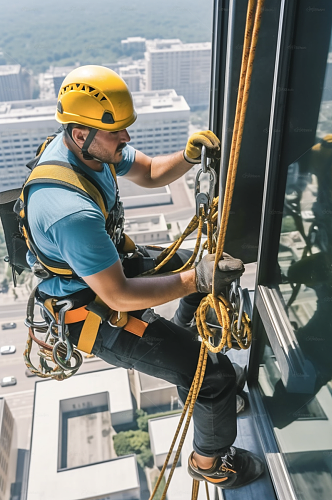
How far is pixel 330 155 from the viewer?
123 centimetres

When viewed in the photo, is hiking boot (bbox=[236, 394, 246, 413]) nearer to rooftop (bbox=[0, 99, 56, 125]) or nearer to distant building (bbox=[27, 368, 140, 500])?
distant building (bbox=[27, 368, 140, 500])

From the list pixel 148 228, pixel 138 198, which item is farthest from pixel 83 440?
pixel 138 198

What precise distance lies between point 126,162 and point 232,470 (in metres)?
1.58

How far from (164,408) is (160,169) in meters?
5.94

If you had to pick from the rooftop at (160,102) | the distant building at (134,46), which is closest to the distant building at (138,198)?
the rooftop at (160,102)

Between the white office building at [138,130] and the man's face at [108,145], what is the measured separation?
10.4ft

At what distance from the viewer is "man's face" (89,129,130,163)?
5.26 feet

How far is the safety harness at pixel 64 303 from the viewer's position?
157 cm

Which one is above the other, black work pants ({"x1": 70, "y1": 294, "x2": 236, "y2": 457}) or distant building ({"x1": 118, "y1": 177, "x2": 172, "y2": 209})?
black work pants ({"x1": 70, "y1": 294, "x2": 236, "y2": 457})

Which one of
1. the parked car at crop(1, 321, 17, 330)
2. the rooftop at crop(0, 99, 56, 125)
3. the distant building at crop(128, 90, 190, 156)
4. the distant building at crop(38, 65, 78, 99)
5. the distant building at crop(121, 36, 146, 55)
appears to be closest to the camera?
the distant building at crop(128, 90, 190, 156)

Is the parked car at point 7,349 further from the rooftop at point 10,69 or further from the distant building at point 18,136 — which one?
the rooftop at point 10,69

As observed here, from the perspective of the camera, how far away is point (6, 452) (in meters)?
7.16

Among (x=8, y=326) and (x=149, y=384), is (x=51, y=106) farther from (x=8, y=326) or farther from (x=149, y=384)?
(x=149, y=384)

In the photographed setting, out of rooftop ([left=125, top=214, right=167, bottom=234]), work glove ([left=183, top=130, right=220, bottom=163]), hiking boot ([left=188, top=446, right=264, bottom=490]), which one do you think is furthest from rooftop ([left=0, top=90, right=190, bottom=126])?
hiking boot ([left=188, top=446, right=264, bottom=490])
